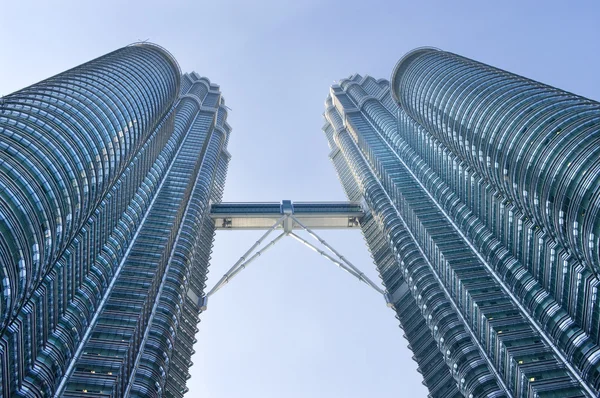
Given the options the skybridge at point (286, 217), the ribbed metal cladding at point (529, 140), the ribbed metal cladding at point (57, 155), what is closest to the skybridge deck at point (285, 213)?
the skybridge at point (286, 217)

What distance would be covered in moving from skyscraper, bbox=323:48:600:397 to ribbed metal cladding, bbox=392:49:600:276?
0.20m

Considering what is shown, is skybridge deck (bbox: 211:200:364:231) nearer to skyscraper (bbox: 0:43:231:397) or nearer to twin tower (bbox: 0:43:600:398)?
twin tower (bbox: 0:43:600:398)

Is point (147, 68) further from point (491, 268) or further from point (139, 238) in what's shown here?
point (491, 268)

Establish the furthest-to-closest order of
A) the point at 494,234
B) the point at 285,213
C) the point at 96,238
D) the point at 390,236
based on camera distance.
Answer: the point at 285,213 < the point at 390,236 < the point at 494,234 < the point at 96,238

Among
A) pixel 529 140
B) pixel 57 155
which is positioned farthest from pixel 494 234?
pixel 57 155

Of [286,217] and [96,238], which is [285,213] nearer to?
[286,217]

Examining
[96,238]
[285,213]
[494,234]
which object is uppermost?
[285,213]

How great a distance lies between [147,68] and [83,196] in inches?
1930

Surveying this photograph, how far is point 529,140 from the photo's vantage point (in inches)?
2768

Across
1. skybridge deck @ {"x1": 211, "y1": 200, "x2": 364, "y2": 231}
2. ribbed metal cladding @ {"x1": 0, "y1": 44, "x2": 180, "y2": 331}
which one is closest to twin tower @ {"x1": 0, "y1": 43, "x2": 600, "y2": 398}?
ribbed metal cladding @ {"x1": 0, "y1": 44, "x2": 180, "y2": 331}

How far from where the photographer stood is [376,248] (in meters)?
132

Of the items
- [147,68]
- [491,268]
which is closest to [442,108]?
[491,268]

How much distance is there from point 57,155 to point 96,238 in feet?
83.2

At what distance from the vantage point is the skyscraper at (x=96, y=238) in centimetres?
5253
